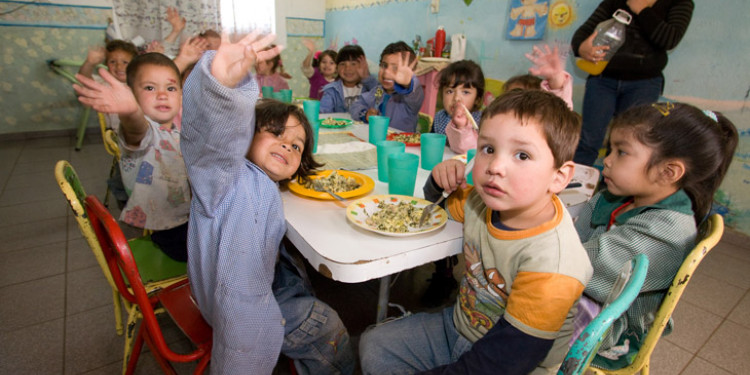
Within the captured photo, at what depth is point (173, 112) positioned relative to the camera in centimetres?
192

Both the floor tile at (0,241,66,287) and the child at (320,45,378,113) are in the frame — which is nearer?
the floor tile at (0,241,66,287)

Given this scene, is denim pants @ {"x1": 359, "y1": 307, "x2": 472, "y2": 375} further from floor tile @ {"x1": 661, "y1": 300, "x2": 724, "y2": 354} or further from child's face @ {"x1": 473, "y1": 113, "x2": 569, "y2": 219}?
floor tile @ {"x1": 661, "y1": 300, "x2": 724, "y2": 354}

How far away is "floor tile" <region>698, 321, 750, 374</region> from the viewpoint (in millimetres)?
1730

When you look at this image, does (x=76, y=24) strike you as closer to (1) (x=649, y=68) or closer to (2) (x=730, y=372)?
(1) (x=649, y=68)

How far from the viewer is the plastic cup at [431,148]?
152 cm

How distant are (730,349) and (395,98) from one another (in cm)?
226

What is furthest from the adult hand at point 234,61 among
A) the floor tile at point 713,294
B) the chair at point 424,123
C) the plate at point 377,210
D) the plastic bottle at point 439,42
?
the plastic bottle at point 439,42

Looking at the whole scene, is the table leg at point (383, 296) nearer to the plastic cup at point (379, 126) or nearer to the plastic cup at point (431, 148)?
the plastic cup at point (431, 148)

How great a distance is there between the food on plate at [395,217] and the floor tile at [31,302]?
1.76 metres

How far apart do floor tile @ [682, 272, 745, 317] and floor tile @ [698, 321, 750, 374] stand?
135 mm

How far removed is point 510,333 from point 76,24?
242 inches

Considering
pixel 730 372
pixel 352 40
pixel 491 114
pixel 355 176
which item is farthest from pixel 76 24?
pixel 730 372

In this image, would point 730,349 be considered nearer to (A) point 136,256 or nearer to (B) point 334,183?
(B) point 334,183

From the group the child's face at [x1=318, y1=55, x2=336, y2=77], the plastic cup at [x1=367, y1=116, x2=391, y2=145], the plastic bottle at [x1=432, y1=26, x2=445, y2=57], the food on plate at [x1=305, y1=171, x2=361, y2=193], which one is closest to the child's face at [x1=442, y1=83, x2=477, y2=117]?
the plastic cup at [x1=367, y1=116, x2=391, y2=145]
